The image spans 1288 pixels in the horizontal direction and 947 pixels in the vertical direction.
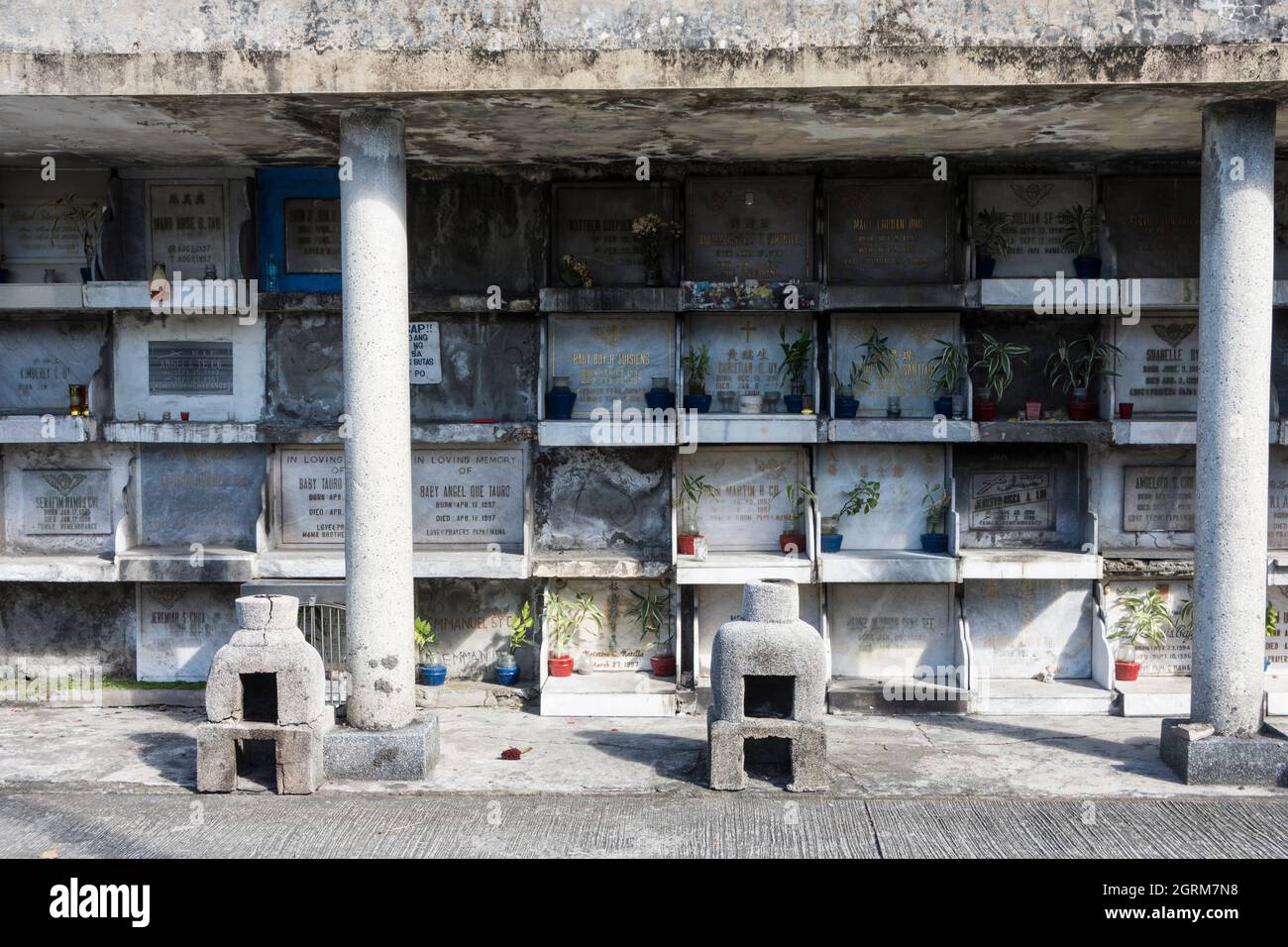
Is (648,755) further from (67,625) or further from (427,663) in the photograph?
(67,625)

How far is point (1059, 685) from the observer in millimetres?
10164

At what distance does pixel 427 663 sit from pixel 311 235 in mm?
3967

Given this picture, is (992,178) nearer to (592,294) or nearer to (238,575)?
(592,294)

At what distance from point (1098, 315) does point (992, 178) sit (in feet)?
5.08

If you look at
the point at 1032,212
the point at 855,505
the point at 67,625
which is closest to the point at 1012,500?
the point at 855,505

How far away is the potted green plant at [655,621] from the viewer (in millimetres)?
10484

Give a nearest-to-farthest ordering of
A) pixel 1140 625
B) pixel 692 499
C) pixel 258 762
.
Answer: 1. pixel 258 762
2. pixel 1140 625
3. pixel 692 499

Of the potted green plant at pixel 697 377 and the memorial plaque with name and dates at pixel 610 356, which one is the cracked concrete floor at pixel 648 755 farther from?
the memorial plaque with name and dates at pixel 610 356

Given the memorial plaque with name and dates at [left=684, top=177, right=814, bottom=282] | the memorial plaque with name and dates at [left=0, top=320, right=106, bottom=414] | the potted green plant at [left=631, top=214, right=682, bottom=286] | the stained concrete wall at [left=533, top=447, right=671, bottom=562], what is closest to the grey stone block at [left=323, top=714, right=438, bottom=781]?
the stained concrete wall at [left=533, top=447, right=671, bottom=562]

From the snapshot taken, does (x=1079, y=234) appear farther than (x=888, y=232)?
No

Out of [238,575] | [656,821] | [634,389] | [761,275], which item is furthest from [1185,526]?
[238,575]

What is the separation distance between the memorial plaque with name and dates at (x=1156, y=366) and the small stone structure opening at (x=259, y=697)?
7.58 meters

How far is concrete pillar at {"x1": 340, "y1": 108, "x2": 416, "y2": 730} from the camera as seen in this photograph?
8.02 metres

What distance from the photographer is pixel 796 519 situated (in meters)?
10.8
